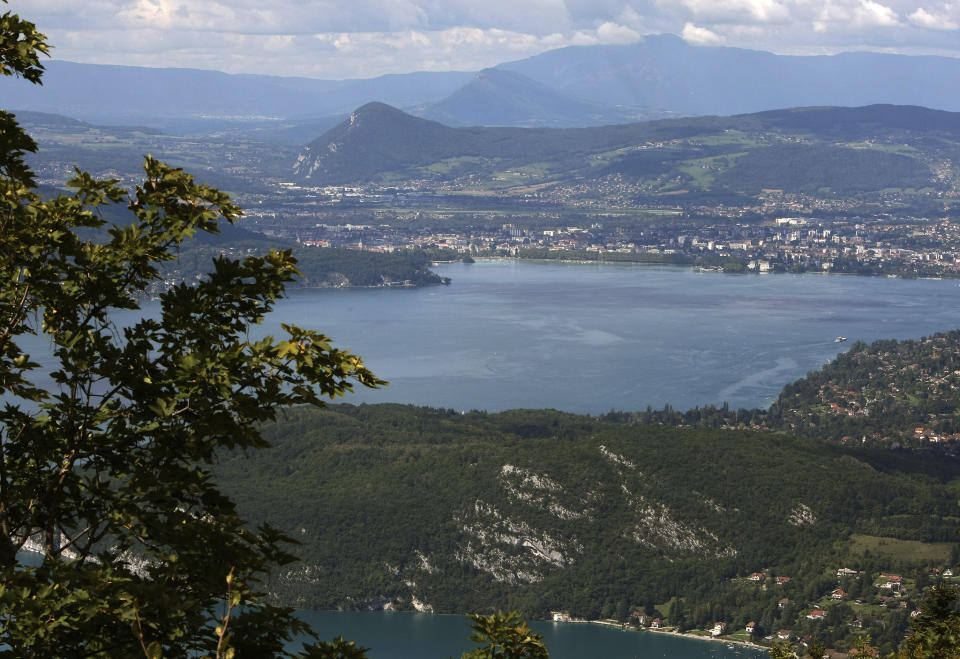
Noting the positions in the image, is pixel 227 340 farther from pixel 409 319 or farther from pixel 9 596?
pixel 409 319

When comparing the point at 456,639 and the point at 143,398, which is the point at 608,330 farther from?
the point at 143,398

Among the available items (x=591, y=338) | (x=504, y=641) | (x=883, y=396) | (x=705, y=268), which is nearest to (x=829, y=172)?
(x=705, y=268)

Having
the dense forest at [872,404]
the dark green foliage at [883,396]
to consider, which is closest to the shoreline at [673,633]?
the dense forest at [872,404]

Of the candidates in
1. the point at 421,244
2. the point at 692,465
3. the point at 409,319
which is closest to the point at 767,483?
the point at 692,465

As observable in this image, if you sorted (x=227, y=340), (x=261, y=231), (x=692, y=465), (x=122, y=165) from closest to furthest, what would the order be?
(x=227, y=340) < (x=692, y=465) < (x=261, y=231) < (x=122, y=165)

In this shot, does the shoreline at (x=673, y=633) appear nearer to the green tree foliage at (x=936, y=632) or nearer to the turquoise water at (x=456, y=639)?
the turquoise water at (x=456, y=639)

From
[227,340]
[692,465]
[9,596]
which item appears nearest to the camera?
[9,596]
